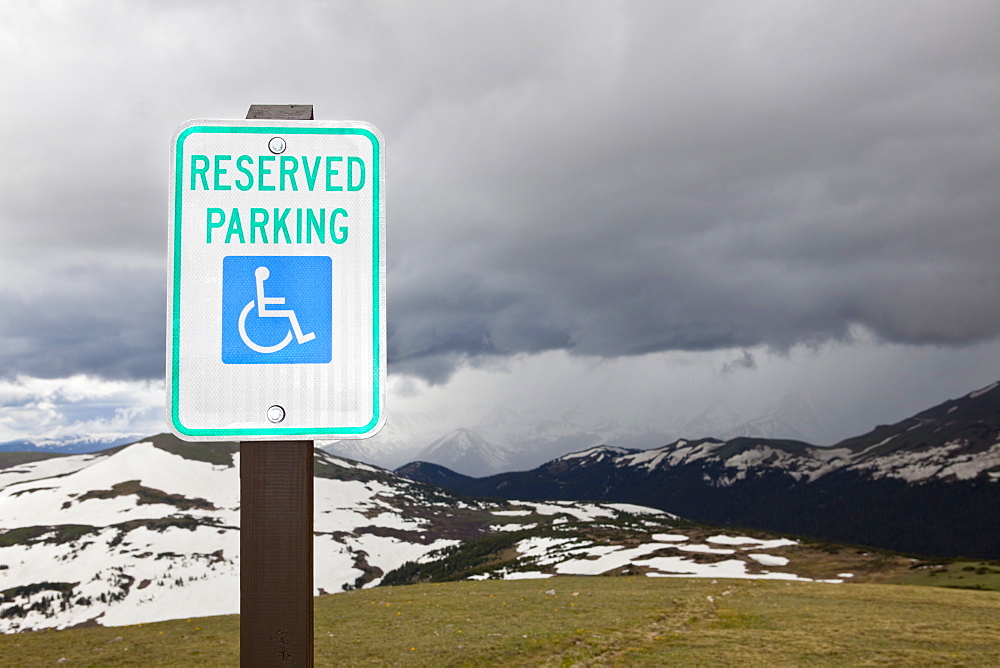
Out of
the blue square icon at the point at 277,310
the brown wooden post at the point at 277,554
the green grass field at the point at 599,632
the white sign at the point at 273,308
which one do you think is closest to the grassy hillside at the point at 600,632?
the green grass field at the point at 599,632

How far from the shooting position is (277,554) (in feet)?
10.7

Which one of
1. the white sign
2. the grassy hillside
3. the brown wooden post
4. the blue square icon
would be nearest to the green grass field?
the grassy hillside

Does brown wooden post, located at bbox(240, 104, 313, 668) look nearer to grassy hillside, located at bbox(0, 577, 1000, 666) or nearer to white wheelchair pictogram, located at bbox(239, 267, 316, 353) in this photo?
white wheelchair pictogram, located at bbox(239, 267, 316, 353)

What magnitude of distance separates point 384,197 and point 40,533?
9338 inches

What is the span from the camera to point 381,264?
332 cm

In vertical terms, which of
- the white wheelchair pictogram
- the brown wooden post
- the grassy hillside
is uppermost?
the white wheelchair pictogram

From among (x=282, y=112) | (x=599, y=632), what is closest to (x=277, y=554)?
(x=282, y=112)

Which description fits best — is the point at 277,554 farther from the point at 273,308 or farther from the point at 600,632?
the point at 600,632

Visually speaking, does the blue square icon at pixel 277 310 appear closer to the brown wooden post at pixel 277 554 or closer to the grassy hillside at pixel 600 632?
the brown wooden post at pixel 277 554

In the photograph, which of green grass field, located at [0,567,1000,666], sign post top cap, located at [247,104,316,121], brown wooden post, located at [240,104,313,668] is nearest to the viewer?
brown wooden post, located at [240,104,313,668]

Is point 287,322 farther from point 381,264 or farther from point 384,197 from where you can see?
point 384,197

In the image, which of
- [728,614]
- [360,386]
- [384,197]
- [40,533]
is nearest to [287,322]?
[360,386]

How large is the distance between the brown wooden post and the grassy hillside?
19791 mm

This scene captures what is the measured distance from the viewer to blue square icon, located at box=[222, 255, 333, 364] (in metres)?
3.28
